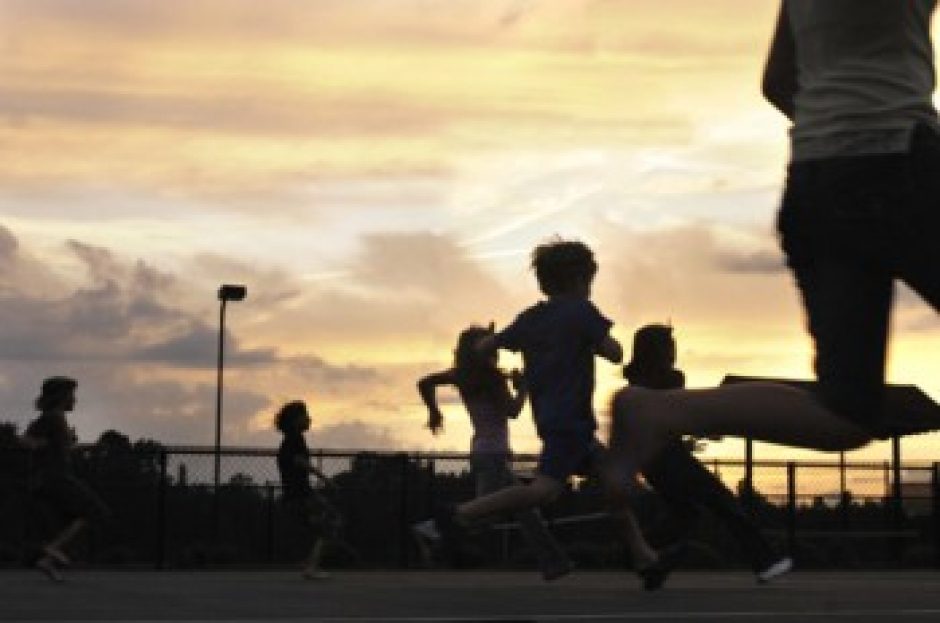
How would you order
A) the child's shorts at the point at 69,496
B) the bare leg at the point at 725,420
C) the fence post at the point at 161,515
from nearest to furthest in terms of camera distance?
the bare leg at the point at 725,420
the child's shorts at the point at 69,496
the fence post at the point at 161,515

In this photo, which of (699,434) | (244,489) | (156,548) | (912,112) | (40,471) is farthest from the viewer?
(244,489)

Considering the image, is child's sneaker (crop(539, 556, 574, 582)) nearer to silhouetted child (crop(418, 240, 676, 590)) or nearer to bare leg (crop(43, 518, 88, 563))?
silhouetted child (crop(418, 240, 676, 590))

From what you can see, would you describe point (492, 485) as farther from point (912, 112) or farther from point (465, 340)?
point (912, 112)

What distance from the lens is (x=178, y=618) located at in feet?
27.2

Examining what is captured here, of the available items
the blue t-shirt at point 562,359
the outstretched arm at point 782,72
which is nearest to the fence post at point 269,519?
the blue t-shirt at point 562,359

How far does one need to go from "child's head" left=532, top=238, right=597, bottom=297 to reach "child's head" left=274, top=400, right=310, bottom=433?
605 cm

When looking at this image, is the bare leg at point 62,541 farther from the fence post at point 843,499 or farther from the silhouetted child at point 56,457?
the fence post at point 843,499

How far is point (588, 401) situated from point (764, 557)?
2.08 meters

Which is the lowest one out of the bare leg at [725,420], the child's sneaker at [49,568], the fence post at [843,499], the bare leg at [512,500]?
the child's sneaker at [49,568]

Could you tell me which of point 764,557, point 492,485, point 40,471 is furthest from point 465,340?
point 40,471

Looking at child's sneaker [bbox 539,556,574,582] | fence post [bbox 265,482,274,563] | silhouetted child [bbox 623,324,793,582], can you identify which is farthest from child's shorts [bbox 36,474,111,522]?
fence post [bbox 265,482,274,563]

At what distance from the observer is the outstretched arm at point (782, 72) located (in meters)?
5.34

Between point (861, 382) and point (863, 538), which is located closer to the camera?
point (861, 382)

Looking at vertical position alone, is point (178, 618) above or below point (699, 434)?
below
